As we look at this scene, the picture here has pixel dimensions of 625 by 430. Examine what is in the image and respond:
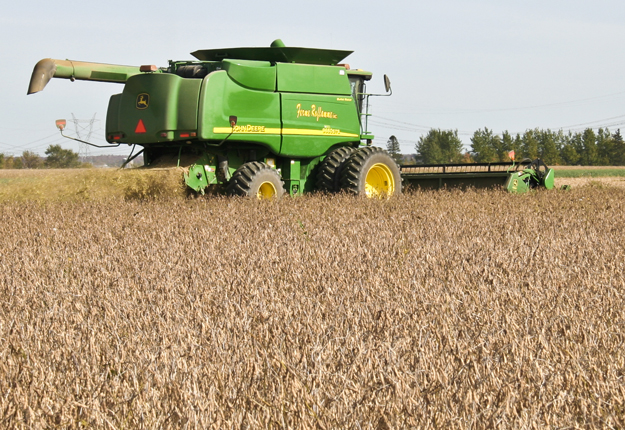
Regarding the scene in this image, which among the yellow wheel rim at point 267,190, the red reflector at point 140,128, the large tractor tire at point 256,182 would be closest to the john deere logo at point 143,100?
the red reflector at point 140,128

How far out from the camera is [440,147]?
108 metres

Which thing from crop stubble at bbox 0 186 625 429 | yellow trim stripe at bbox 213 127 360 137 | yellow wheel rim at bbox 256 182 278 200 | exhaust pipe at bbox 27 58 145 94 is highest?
exhaust pipe at bbox 27 58 145 94

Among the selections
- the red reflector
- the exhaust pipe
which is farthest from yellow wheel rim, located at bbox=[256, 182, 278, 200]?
the exhaust pipe

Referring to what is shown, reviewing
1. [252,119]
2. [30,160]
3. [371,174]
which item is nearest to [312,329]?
[252,119]

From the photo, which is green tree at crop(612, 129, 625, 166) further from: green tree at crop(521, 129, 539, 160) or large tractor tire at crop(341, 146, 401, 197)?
large tractor tire at crop(341, 146, 401, 197)

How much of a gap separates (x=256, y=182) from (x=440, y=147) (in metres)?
101

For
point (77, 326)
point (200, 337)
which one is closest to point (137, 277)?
point (77, 326)

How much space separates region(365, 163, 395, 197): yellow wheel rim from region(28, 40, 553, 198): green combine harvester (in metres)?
0.02

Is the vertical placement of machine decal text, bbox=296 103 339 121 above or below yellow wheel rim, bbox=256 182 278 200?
above

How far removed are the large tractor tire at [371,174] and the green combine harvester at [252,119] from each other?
2 centimetres

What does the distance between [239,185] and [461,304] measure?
6.30 metres

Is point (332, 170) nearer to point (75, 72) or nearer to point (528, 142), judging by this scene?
point (75, 72)

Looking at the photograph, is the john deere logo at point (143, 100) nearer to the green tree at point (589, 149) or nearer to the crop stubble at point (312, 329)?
the crop stubble at point (312, 329)

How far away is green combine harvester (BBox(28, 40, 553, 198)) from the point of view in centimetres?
966
